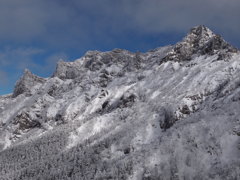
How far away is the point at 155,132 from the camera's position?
124 meters

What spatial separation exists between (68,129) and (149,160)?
85.0 metres

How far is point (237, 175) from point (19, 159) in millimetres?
112472

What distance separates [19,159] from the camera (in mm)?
141500

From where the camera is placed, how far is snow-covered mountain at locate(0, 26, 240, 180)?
78.1 meters

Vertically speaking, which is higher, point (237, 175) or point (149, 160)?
point (149, 160)

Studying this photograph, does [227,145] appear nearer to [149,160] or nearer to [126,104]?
[149,160]

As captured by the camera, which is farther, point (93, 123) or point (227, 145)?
point (93, 123)

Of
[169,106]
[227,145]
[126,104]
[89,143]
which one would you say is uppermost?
[126,104]

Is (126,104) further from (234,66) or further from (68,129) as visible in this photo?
(234,66)

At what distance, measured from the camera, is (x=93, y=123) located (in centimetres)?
15512

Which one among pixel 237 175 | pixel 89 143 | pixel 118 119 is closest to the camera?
pixel 237 175

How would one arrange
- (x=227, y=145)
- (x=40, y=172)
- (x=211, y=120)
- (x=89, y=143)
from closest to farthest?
(x=227, y=145) → (x=211, y=120) → (x=40, y=172) → (x=89, y=143)

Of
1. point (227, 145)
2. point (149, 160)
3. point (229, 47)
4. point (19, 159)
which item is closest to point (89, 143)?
point (19, 159)

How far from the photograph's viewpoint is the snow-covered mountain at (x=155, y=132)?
3076 inches
